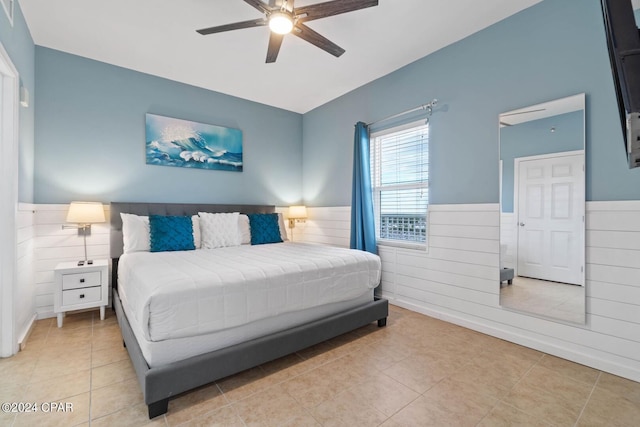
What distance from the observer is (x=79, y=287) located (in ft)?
9.11

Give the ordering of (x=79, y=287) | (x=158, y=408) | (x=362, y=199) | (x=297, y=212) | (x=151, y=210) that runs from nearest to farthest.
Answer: (x=158, y=408)
(x=79, y=287)
(x=151, y=210)
(x=362, y=199)
(x=297, y=212)

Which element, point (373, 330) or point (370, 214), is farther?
point (370, 214)

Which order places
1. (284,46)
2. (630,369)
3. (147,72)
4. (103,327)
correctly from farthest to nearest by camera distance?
(147,72) → (284,46) → (103,327) → (630,369)

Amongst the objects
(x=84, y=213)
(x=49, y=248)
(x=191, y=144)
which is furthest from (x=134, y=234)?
(x=191, y=144)

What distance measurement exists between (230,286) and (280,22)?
1.90 meters

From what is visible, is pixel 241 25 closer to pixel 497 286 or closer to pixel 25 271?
pixel 25 271

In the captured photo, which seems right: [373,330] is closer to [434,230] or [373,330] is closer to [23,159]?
[434,230]

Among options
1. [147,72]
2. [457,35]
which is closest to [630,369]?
[457,35]

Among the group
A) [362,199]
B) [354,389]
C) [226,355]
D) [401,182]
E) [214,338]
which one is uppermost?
[401,182]

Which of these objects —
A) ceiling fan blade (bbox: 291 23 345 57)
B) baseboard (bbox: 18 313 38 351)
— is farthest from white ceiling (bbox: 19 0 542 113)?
baseboard (bbox: 18 313 38 351)

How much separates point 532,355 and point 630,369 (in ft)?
1.76

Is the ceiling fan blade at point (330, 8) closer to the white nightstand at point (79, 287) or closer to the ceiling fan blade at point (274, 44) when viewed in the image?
the ceiling fan blade at point (274, 44)

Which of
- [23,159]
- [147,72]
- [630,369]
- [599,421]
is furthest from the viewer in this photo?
[147,72]

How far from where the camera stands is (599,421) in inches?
61.1
